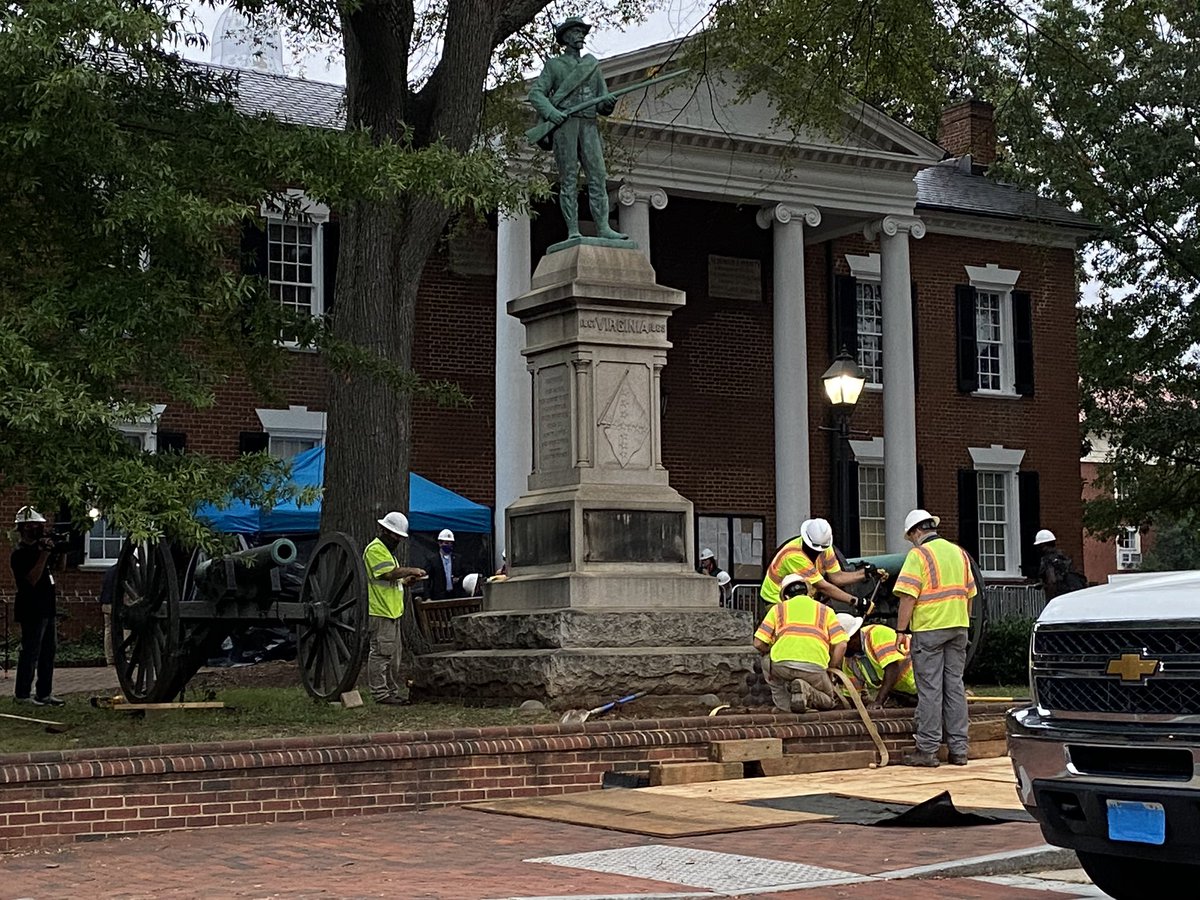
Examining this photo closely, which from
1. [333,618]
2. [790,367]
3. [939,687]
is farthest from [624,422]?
[790,367]

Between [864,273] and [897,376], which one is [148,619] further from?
[864,273]

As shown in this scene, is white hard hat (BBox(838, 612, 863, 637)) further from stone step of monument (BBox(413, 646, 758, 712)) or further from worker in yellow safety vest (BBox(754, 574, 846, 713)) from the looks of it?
stone step of monument (BBox(413, 646, 758, 712))

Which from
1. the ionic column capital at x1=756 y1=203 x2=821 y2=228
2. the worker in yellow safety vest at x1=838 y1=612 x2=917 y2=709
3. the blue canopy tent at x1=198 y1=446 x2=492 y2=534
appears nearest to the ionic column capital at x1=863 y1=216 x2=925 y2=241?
the ionic column capital at x1=756 y1=203 x2=821 y2=228

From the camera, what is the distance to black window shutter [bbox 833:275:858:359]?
3253cm

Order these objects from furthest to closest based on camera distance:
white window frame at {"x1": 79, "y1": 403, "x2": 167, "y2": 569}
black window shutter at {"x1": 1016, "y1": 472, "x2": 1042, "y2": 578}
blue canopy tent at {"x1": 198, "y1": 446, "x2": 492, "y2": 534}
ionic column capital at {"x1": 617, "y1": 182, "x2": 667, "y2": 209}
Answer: black window shutter at {"x1": 1016, "y1": 472, "x2": 1042, "y2": 578}, ionic column capital at {"x1": 617, "y1": 182, "x2": 667, "y2": 209}, white window frame at {"x1": 79, "y1": 403, "x2": 167, "y2": 569}, blue canopy tent at {"x1": 198, "y1": 446, "x2": 492, "y2": 534}

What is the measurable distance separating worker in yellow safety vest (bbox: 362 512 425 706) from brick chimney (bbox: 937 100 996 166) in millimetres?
25217

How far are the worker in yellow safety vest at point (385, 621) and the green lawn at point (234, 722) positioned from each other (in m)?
0.40

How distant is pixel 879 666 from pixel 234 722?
195 inches

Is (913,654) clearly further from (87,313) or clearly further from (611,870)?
(87,313)

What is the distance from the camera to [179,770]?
991cm

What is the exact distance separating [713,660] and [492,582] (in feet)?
6.91

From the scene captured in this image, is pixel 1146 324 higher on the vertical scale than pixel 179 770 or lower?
higher

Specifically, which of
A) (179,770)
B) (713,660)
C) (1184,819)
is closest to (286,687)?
(713,660)

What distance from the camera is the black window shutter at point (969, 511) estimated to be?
108 ft
